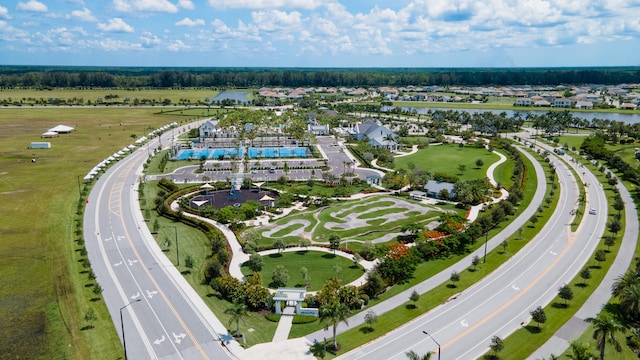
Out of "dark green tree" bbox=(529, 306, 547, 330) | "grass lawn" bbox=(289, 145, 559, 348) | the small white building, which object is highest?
the small white building

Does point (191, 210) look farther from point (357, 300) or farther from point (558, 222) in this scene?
point (558, 222)


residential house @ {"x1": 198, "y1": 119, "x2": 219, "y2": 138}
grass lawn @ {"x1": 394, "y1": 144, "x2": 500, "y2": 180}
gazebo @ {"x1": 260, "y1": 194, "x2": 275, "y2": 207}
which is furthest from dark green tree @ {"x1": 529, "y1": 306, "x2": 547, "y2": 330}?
residential house @ {"x1": 198, "y1": 119, "x2": 219, "y2": 138}

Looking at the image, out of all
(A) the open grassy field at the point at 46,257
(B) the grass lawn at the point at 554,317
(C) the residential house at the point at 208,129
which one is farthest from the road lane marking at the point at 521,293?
(C) the residential house at the point at 208,129

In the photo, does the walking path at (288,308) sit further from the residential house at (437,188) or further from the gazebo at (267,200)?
the residential house at (437,188)

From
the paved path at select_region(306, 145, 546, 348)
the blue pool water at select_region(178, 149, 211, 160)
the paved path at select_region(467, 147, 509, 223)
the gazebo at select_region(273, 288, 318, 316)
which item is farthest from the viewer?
the blue pool water at select_region(178, 149, 211, 160)

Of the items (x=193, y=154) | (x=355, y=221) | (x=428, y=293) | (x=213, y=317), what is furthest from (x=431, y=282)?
(x=193, y=154)

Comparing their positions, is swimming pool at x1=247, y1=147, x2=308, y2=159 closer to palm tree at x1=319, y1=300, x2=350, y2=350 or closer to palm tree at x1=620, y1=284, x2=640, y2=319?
palm tree at x1=319, y1=300, x2=350, y2=350

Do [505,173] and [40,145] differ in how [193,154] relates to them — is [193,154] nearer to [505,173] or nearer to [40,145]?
[40,145]
